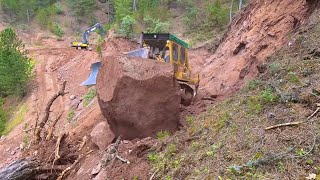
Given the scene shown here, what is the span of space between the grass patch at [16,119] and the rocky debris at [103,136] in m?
10.8

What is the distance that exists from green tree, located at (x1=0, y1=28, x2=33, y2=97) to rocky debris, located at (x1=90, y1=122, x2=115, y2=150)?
558 inches

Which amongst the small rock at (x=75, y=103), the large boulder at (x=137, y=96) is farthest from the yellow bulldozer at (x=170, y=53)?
the small rock at (x=75, y=103)

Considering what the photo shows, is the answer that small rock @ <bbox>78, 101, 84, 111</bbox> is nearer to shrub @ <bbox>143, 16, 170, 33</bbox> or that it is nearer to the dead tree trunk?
the dead tree trunk

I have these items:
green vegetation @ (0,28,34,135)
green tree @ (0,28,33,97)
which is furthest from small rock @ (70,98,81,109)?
green tree @ (0,28,33,97)

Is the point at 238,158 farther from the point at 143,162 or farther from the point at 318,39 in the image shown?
the point at 318,39

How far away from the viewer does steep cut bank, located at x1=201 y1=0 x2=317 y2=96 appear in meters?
11.4

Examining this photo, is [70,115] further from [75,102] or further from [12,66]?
[12,66]

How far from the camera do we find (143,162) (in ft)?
22.5

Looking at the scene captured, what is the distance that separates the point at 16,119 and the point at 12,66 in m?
3.96

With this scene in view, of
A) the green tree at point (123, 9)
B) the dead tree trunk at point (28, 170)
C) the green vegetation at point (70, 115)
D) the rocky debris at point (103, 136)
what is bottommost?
the green vegetation at point (70, 115)

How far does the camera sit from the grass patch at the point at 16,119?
61.1ft

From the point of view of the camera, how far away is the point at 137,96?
26.4 feet

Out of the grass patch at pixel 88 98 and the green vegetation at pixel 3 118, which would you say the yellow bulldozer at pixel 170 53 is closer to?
the grass patch at pixel 88 98

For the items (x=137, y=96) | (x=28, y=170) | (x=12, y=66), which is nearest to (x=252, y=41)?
(x=137, y=96)
